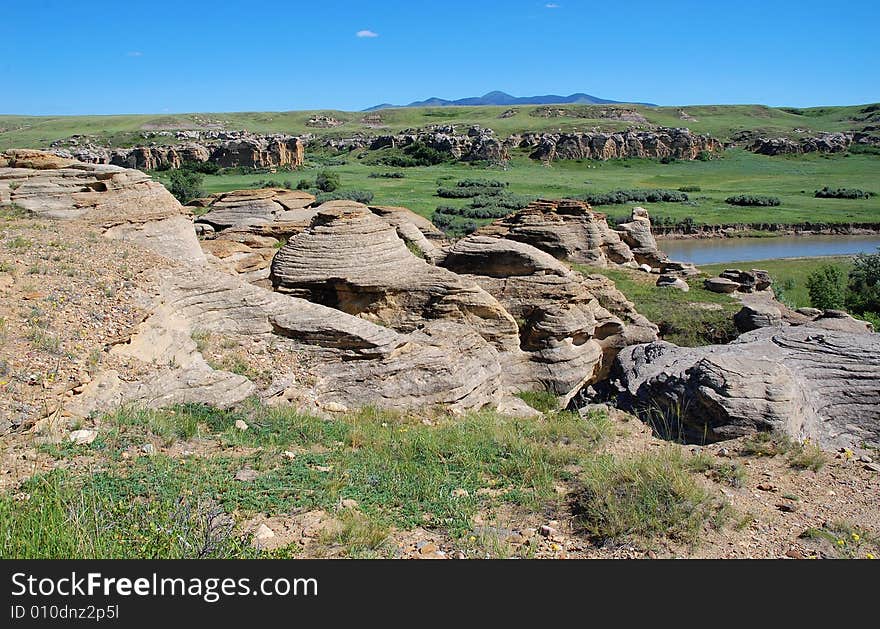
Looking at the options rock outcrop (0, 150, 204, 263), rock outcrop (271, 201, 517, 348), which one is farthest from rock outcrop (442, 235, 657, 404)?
rock outcrop (0, 150, 204, 263)

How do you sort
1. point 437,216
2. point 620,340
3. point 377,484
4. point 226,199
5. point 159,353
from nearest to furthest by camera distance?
point 377,484
point 159,353
point 620,340
point 226,199
point 437,216

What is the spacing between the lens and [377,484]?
19.1 feet

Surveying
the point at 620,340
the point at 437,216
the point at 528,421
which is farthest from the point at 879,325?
the point at 437,216

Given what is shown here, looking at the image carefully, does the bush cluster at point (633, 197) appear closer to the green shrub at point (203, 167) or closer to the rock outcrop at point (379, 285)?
the green shrub at point (203, 167)

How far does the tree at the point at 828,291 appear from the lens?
966 inches

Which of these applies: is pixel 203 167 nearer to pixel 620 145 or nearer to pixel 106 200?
pixel 620 145

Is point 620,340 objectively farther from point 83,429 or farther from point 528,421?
point 83,429

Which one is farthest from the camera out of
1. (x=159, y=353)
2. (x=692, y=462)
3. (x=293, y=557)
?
(x=159, y=353)

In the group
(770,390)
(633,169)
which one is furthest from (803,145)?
(770,390)

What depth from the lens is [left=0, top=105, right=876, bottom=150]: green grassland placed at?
115 metres

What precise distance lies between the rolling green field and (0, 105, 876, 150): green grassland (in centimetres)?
2752

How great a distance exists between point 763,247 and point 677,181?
1228 inches

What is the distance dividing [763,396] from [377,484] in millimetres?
5743

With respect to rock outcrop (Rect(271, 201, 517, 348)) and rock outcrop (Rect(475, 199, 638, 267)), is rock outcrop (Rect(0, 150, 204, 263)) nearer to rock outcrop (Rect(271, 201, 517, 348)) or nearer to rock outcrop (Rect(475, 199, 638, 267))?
rock outcrop (Rect(271, 201, 517, 348))
